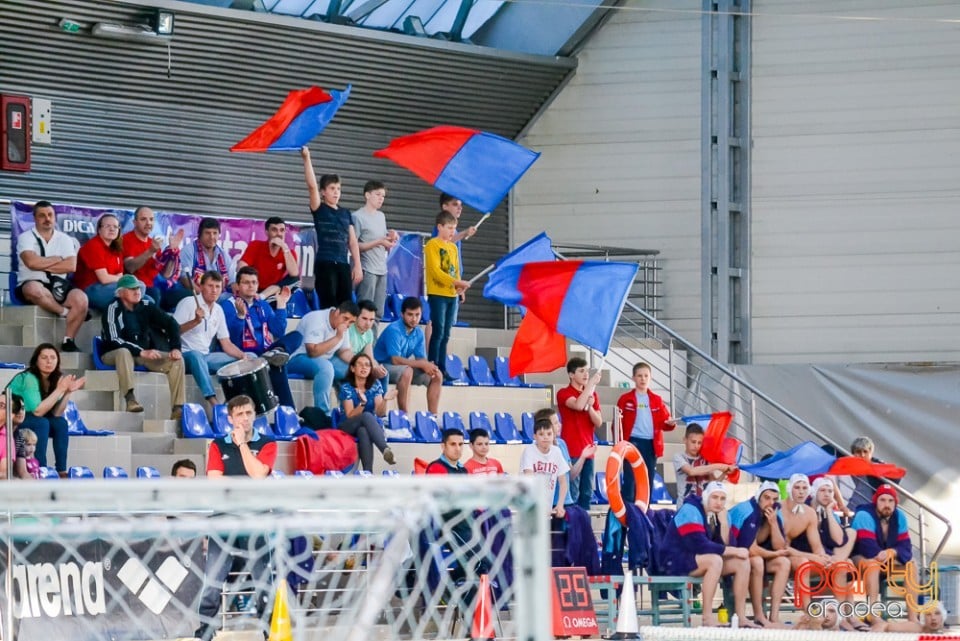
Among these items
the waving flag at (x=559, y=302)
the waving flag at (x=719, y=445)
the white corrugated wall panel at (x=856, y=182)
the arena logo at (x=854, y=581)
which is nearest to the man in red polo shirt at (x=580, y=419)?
the waving flag at (x=559, y=302)

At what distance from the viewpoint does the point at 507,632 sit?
12117mm

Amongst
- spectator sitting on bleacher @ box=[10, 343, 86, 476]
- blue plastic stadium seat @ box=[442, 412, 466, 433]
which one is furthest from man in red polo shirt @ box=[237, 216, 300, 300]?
spectator sitting on bleacher @ box=[10, 343, 86, 476]

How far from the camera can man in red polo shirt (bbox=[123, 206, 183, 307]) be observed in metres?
15.0

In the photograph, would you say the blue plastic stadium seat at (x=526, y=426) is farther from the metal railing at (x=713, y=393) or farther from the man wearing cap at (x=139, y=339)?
the man wearing cap at (x=139, y=339)

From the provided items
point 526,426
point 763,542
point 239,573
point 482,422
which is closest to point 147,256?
point 482,422

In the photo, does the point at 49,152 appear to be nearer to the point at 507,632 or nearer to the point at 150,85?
the point at 150,85

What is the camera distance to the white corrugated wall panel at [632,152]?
19.8 meters

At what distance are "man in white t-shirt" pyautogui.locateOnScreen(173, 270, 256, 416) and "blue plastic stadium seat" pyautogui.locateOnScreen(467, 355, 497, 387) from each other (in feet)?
9.65

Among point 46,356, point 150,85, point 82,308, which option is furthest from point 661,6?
point 46,356

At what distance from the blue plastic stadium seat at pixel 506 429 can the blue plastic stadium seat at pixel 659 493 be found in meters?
1.34

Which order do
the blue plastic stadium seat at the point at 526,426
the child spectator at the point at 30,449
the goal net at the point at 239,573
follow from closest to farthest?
the goal net at the point at 239,573 < the child spectator at the point at 30,449 < the blue plastic stadium seat at the point at 526,426

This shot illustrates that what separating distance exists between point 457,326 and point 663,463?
265 centimetres

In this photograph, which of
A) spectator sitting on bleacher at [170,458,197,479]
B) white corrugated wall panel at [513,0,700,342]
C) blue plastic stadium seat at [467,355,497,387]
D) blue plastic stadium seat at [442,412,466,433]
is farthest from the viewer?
white corrugated wall panel at [513,0,700,342]

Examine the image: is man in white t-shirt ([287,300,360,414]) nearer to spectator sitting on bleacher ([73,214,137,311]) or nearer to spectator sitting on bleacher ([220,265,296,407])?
spectator sitting on bleacher ([220,265,296,407])
